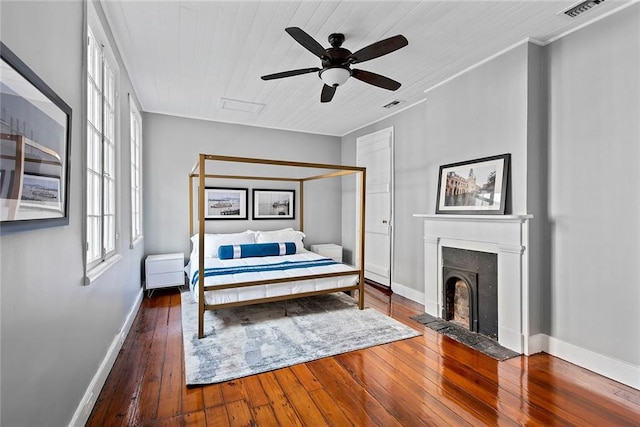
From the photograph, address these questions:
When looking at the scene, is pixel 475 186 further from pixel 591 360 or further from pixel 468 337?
pixel 591 360

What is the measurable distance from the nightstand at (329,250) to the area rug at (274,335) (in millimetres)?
1601

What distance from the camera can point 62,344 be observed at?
61.0 inches

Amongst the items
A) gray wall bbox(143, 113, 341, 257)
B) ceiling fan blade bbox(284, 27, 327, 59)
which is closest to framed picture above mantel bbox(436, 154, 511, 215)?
ceiling fan blade bbox(284, 27, 327, 59)

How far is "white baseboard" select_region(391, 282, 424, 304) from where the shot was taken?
13.9 feet

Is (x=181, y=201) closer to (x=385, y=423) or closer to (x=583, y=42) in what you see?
(x=385, y=423)

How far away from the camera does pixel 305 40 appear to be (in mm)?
2252

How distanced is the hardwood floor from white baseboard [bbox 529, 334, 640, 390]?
0.06 m

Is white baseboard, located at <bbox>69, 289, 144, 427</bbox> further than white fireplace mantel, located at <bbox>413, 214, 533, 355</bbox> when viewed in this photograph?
No

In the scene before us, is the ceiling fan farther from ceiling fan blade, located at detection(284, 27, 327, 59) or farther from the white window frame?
the white window frame

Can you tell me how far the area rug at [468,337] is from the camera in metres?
2.77

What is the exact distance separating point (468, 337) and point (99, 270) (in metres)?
3.24

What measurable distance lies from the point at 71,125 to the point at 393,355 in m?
2.80

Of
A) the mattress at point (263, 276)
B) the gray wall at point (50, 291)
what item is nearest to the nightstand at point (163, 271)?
the mattress at point (263, 276)

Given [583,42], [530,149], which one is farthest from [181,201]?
[583,42]
